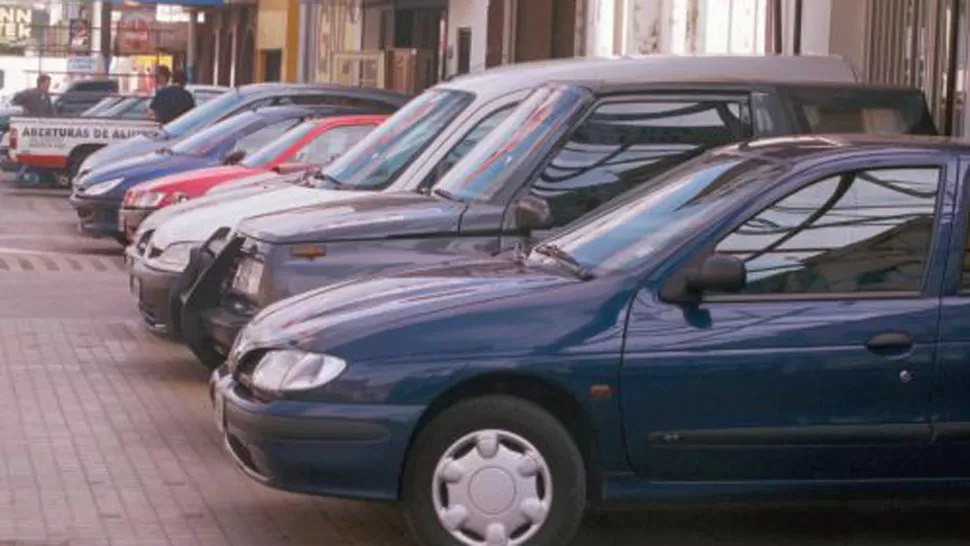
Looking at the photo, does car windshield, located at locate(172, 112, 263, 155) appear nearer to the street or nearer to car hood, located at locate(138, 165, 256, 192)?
car hood, located at locate(138, 165, 256, 192)

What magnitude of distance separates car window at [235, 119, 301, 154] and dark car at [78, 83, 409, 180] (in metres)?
0.54

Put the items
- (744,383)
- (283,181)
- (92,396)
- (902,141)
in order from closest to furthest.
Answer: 1. (744,383)
2. (902,141)
3. (92,396)
4. (283,181)

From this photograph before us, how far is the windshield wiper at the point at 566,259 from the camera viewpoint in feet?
27.2

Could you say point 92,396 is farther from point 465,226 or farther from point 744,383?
point 744,383

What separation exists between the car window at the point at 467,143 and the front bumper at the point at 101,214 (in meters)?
8.13

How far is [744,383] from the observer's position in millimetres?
8016

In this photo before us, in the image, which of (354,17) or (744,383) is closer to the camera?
(744,383)

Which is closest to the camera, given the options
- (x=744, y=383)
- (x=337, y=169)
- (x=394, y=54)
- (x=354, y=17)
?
(x=744, y=383)

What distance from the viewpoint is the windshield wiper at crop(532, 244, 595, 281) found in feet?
27.2

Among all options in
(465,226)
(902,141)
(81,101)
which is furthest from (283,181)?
(81,101)

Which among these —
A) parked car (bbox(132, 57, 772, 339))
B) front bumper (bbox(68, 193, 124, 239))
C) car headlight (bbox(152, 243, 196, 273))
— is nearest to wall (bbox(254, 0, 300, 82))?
front bumper (bbox(68, 193, 124, 239))

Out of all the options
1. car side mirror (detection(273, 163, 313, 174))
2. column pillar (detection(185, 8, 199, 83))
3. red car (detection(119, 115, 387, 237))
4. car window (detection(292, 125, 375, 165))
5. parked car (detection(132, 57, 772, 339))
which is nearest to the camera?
parked car (detection(132, 57, 772, 339))

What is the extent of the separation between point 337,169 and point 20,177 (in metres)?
18.7

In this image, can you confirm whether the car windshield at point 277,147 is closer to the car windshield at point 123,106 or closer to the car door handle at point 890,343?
the car door handle at point 890,343
